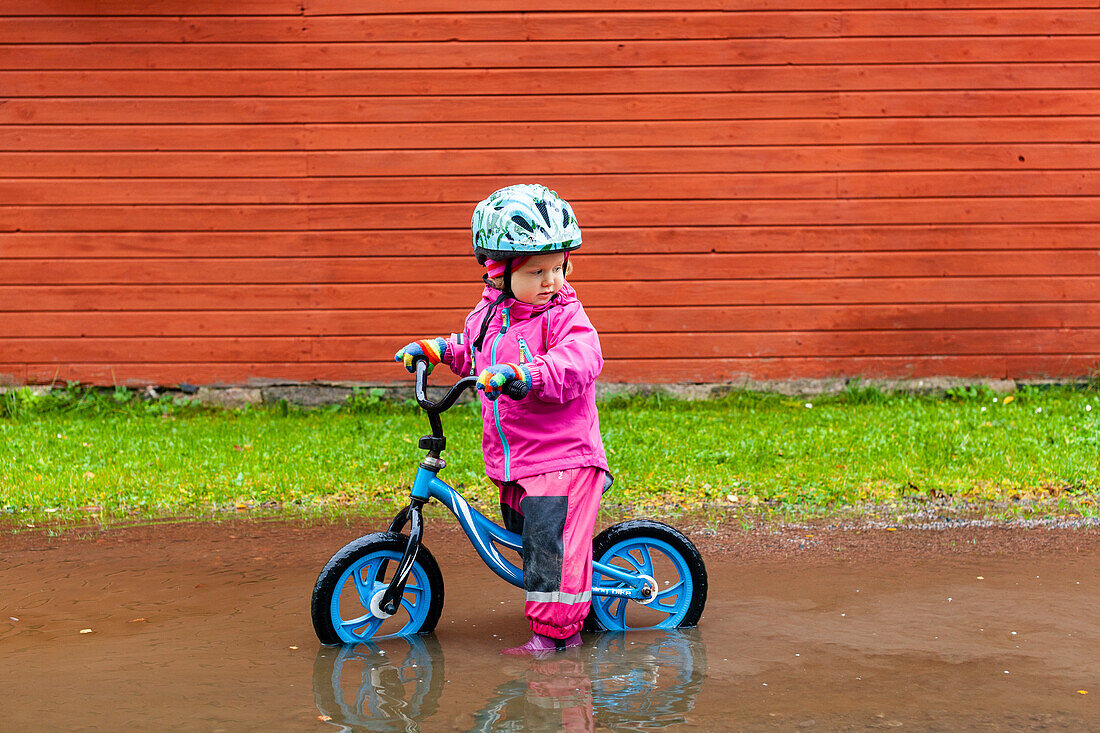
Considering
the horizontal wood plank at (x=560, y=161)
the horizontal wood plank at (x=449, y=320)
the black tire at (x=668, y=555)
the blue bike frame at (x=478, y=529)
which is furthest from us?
the horizontal wood plank at (x=449, y=320)

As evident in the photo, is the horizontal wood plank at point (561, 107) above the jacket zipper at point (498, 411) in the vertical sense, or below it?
above

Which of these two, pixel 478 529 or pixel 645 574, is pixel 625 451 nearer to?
pixel 645 574

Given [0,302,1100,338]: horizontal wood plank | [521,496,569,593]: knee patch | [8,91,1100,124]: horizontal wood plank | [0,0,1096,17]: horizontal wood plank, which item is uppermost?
[0,0,1096,17]: horizontal wood plank

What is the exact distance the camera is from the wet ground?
3.20 metres

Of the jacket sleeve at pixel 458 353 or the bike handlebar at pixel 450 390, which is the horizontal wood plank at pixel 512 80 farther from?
the bike handlebar at pixel 450 390

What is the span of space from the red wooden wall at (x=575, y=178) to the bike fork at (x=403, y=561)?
5.38 meters

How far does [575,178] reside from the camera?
9109 millimetres

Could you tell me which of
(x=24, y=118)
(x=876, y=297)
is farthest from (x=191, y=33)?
(x=876, y=297)

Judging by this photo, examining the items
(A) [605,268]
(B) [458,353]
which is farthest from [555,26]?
(B) [458,353]

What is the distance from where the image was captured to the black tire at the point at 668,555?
13.1 feet

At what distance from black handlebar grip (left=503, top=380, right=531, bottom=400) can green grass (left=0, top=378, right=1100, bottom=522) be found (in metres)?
2.60

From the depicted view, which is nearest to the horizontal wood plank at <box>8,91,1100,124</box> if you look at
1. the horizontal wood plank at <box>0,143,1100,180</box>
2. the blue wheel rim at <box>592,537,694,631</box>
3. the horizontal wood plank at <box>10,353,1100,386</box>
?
the horizontal wood plank at <box>0,143,1100,180</box>

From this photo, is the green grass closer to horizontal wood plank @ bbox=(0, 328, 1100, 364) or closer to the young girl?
horizontal wood plank @ bbox=(0, 328, 1100, 364)

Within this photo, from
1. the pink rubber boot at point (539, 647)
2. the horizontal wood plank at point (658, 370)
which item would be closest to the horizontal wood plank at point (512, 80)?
the horizontal wood plank at point (658, 370)
